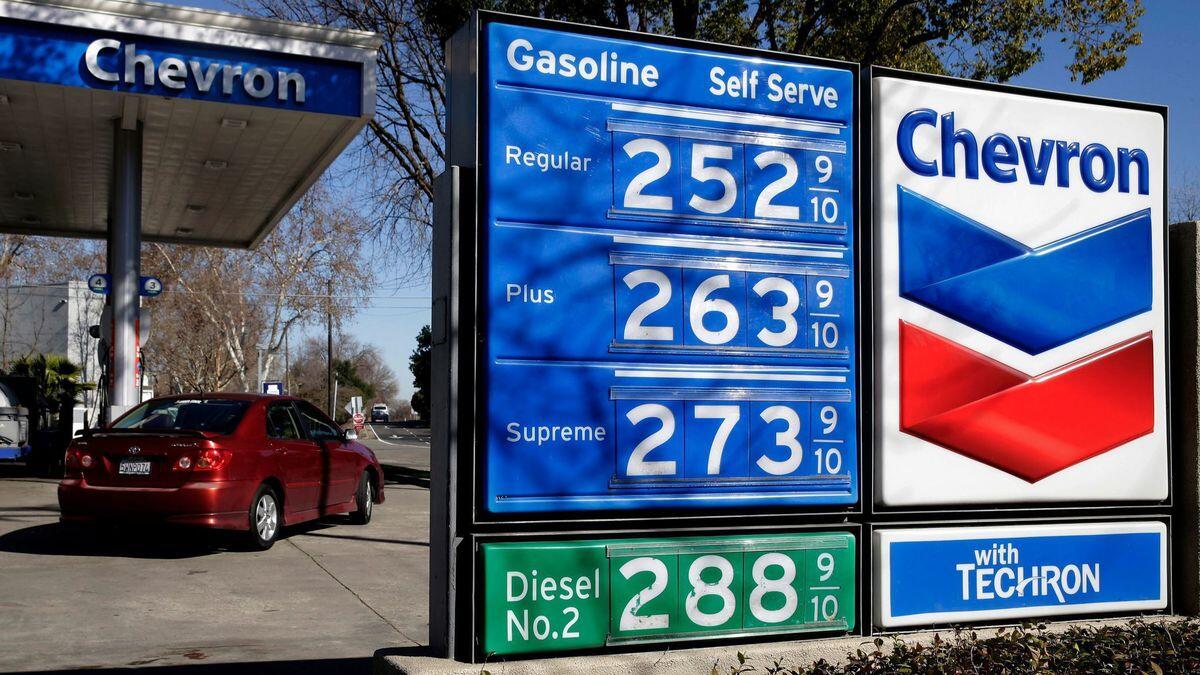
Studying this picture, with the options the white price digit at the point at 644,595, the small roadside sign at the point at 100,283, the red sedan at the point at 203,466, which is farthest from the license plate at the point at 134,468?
the small roadside sign at the point at 100,283

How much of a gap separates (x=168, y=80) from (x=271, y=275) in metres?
36.3

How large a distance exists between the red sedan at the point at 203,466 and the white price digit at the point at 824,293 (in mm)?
7484

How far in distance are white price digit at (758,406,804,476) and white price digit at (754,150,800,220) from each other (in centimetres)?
90

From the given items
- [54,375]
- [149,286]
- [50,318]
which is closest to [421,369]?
[50,318]

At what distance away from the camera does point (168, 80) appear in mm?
15078

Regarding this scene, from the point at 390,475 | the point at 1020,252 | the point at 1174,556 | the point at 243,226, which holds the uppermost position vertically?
the point at 243,226

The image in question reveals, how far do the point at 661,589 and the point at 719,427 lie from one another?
0.76 m

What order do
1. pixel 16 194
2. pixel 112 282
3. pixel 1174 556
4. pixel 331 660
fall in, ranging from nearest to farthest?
pixel 1174 556, pixel 331 660, pixel 112 282, pixel 16 194

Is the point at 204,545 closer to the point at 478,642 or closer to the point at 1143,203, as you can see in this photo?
the point at 478,642

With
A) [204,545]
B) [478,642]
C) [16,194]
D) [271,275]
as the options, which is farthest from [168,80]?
[271,275]

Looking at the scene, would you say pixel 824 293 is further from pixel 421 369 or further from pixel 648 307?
pixel 421 369

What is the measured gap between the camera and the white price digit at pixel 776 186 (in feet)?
17.7

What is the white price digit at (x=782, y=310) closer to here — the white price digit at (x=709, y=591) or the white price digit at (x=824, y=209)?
the white price digit at (x=824, y=209)

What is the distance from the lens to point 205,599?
9.16 m
